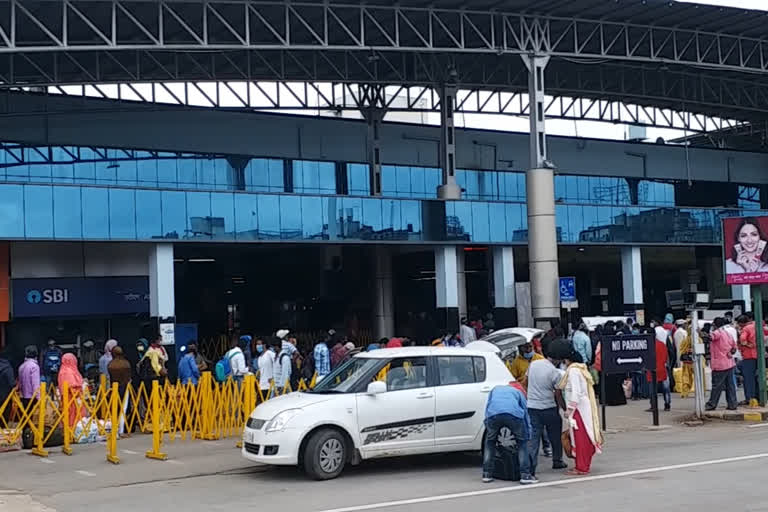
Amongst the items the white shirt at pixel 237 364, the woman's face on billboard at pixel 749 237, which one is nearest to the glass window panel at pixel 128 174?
the white shirt at pixel 237 364

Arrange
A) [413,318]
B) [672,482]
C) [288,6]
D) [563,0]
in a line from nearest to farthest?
[672,482] < [288,6] < [563,0] < [413,318]

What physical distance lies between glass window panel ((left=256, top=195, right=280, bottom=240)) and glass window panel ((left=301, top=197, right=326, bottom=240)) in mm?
1008

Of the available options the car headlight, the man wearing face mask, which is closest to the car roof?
the car headlight

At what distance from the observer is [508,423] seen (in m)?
12.2

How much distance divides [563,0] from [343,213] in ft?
33.7

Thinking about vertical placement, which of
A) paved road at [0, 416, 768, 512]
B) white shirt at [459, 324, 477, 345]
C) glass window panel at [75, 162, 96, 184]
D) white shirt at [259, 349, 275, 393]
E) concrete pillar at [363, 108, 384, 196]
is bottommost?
paved road at [0, 416, 768, 512]

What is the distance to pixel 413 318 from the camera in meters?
45.6

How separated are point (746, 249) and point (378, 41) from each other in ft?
63.7

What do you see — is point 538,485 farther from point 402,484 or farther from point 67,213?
point 67,213

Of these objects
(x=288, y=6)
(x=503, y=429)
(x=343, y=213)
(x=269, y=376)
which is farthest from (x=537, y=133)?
(x=503, y=429)

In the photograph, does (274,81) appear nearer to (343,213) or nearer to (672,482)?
(343,213)

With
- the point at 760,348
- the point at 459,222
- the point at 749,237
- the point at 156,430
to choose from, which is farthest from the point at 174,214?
the point at 760,348

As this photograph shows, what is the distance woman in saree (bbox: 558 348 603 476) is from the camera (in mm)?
12656

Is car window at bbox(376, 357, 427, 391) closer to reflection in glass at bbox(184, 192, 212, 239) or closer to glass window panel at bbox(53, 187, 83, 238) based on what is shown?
glass window panel at bbox(53, 187, 83, 238)
